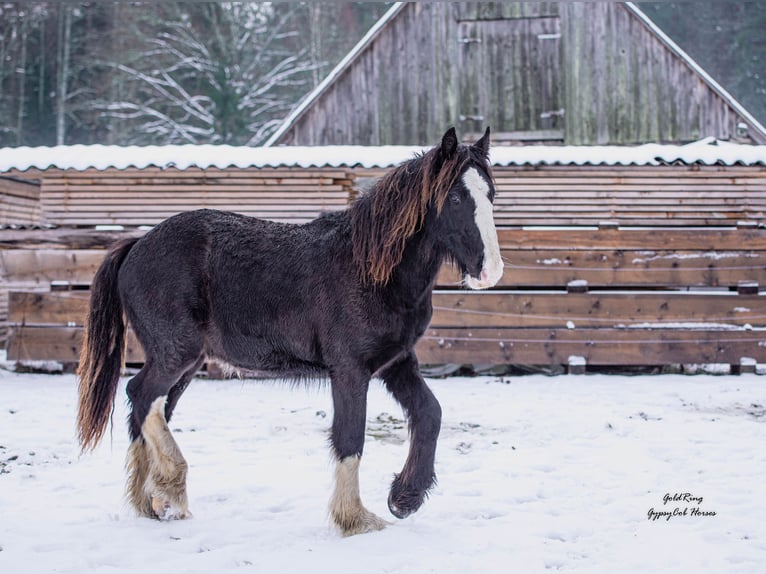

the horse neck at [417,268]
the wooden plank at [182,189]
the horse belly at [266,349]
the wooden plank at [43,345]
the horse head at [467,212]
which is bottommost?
the wooden plank at [43,345]

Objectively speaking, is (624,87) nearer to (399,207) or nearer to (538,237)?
(538,237)

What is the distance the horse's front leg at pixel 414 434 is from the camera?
3.81 metres

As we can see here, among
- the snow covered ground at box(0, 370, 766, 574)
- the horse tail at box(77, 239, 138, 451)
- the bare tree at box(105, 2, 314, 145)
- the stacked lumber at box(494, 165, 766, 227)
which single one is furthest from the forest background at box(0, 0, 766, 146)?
the horse tail at box(77, 239, 138, 451)

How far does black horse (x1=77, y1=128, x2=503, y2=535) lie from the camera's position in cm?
373

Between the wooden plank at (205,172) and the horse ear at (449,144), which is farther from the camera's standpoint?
the wooden plank at (205,172)

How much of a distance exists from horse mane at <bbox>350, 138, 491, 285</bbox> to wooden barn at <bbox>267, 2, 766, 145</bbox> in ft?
33.3

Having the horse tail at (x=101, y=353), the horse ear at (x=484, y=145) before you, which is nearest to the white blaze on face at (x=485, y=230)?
the horse ear at (x=484, y=145)

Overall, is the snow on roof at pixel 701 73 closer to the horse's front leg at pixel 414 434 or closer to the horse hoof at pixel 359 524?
the horse's front leg at pixel 414 434

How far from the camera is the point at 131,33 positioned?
80.0 ft

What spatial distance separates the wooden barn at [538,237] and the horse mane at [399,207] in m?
5.49

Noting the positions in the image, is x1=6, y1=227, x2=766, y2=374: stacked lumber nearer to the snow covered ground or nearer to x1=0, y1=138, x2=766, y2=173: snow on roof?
x1=0, y1=138, x2=766, y2=173: snow on roof

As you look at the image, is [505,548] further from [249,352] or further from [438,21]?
[438,21]

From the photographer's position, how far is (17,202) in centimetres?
1434

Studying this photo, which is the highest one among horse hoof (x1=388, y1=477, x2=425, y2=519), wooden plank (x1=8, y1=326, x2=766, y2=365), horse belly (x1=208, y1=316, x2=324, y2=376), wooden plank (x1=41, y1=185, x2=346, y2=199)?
wooden plank (x1=41, y1=185, x2=346, y2=199)
